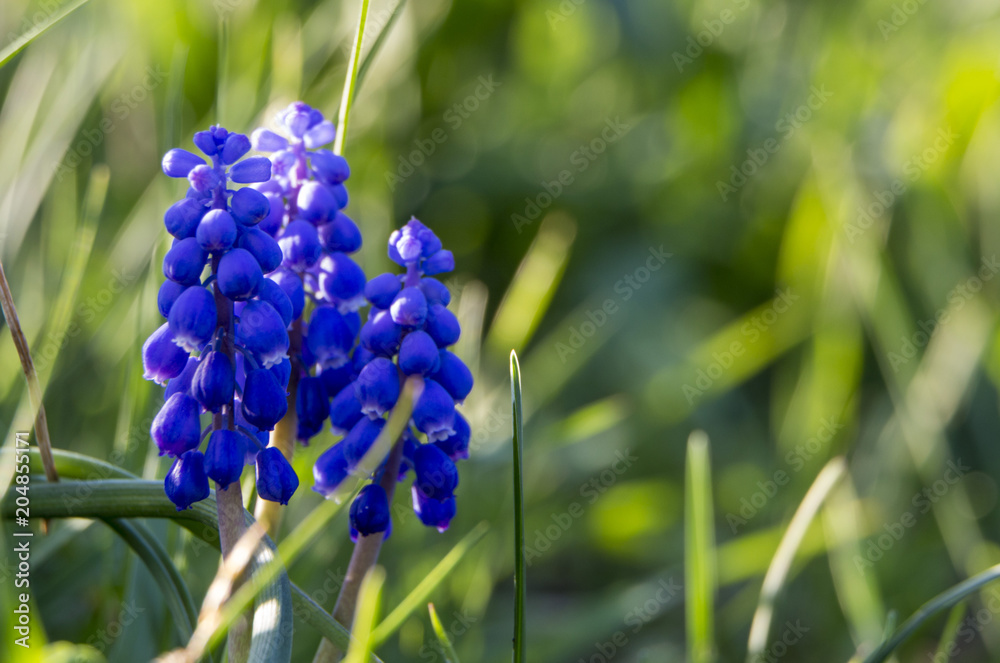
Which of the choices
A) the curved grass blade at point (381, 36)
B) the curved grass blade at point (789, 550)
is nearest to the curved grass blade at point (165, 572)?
the curved grass blade at point (381, 36)

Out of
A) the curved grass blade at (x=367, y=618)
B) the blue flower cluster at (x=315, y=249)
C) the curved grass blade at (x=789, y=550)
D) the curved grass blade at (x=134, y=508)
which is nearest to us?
the curved grass blade at (x=367, y=618)

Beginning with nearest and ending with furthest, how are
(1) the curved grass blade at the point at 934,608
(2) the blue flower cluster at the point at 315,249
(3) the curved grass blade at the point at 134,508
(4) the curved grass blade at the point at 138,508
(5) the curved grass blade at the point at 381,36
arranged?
(4) the curved grass blade at the point at 138,508 < (3) the curved grass blade at the point at 134,508 < (2) the blue flower cluster at the point at 315,249 < (1) the curved grass blade at the point at 934,608 < (5) the curved grass blade at the point at 381,36

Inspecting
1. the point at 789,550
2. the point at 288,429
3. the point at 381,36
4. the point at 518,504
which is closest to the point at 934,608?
the point at 789,550

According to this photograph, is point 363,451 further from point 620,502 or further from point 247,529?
point 620,502

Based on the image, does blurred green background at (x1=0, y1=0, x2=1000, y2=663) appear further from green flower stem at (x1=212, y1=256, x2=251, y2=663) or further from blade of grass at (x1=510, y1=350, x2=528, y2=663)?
blade of grass at (x1=510, y1=350, x2=528, y2=663)

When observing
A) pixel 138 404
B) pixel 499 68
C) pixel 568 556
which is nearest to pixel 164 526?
pixel 138 404

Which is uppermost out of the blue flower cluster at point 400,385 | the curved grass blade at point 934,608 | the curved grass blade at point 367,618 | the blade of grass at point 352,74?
the blade of grass at point 352,74

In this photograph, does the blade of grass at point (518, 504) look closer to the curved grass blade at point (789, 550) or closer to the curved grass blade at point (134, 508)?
the curved grass blade at point (134, 508)
